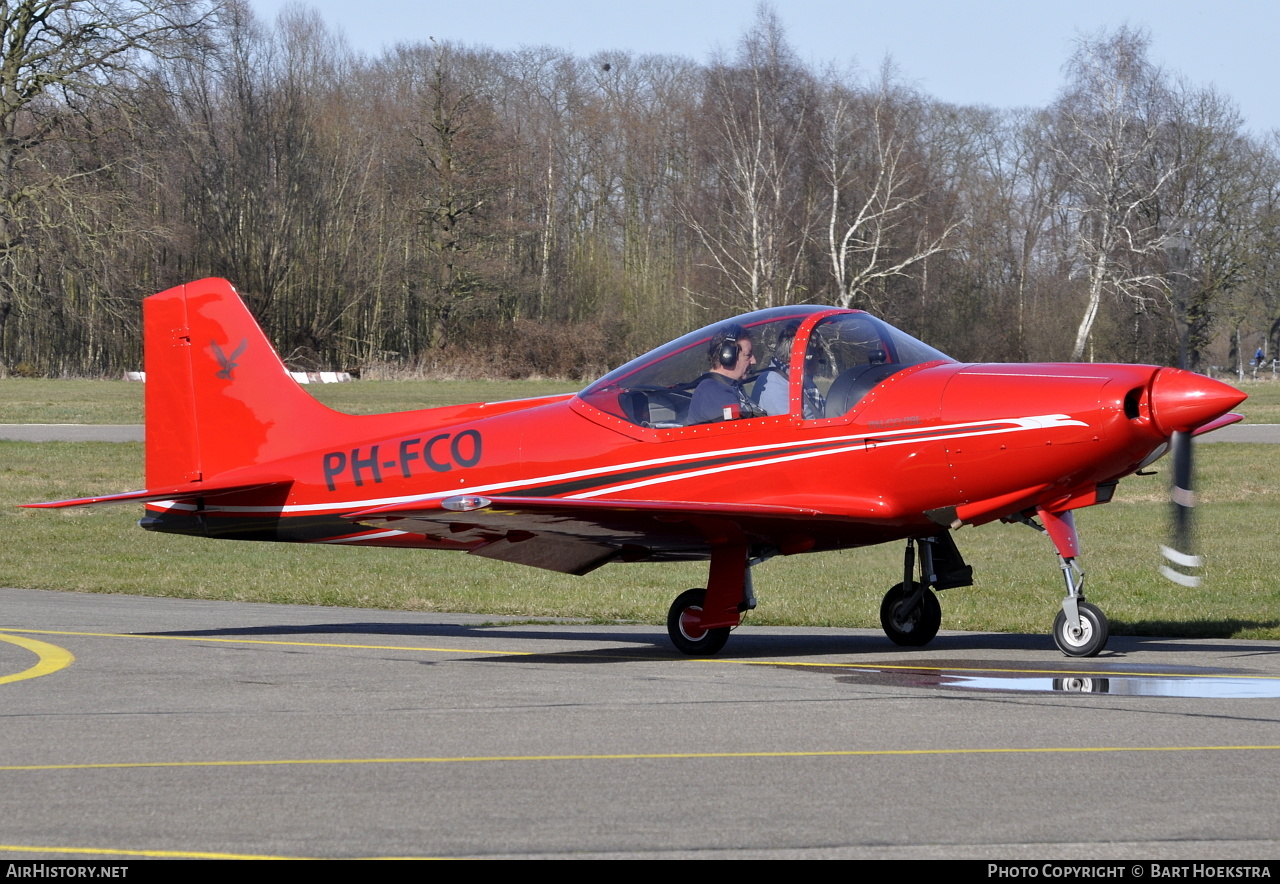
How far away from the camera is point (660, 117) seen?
211ft

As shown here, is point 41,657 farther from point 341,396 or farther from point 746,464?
point 341,396

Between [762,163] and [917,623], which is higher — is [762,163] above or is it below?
above

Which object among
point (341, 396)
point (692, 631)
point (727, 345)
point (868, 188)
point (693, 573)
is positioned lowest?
point (693, 573)

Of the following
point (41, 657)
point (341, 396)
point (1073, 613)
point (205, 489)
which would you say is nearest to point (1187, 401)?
point (1073, 613)

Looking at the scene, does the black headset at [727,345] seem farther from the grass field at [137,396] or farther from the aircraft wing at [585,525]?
the grass field at [137,396]

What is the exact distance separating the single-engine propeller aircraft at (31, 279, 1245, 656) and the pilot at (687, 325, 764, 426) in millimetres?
14

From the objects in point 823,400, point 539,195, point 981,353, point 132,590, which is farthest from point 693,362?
point 539,195

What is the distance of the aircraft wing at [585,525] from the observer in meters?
8.30

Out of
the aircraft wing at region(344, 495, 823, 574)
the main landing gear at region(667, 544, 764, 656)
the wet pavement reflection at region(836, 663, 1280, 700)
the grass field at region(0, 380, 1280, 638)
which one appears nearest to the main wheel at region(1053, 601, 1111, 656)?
the wet pavement reflection at region(836, 663, 1280, 700)

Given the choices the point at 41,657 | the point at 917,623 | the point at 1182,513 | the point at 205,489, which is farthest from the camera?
the point at 205,489

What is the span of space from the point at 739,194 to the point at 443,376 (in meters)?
14.6

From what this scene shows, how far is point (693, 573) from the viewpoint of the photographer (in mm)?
16156

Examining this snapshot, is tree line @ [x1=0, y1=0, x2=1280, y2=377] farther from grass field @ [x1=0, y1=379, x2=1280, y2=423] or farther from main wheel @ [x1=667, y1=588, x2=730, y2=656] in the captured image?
main wheel @ [x1=667, y1=588, x2=730, y2=656]

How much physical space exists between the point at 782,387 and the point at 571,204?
55.3 m
